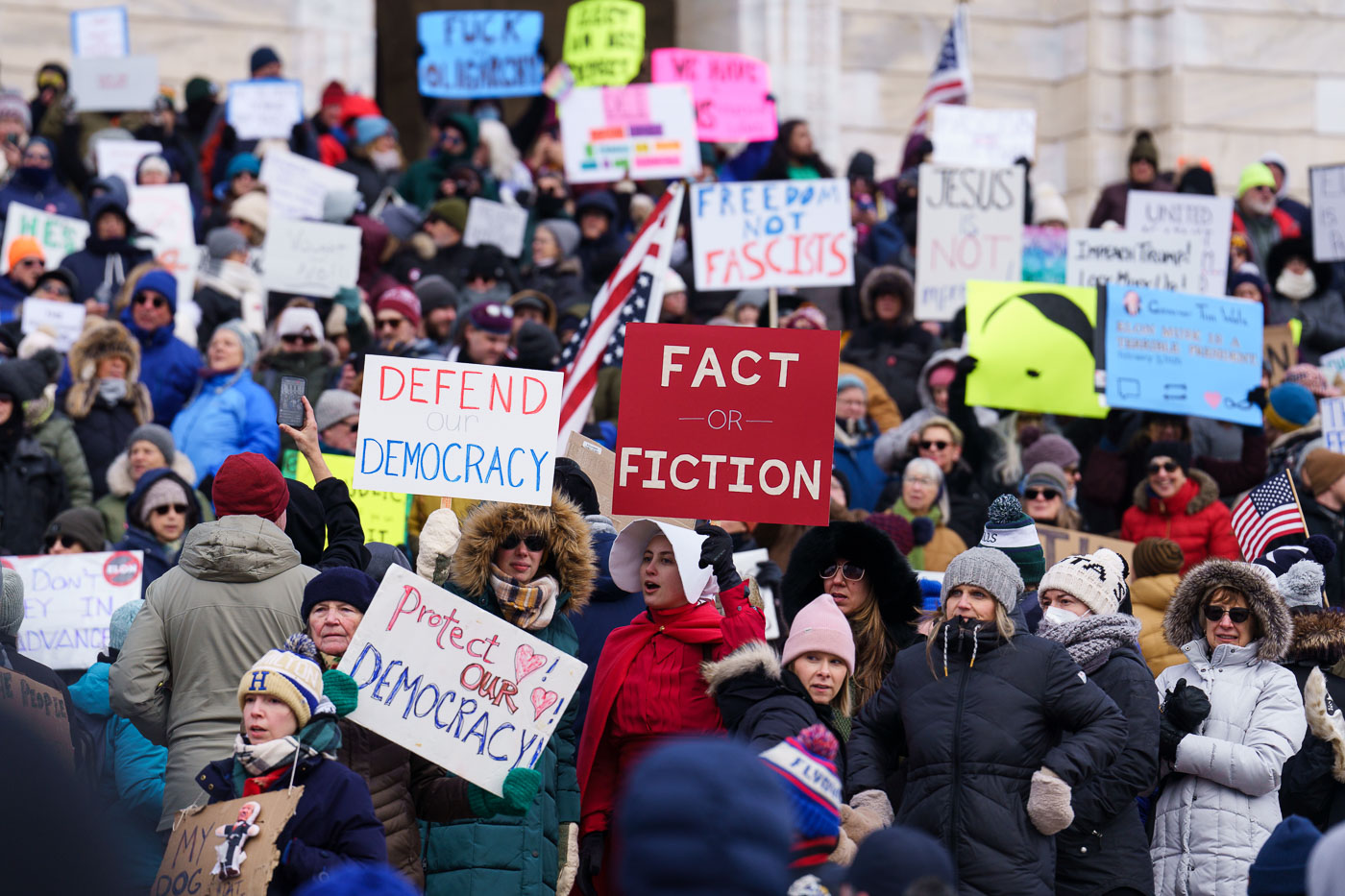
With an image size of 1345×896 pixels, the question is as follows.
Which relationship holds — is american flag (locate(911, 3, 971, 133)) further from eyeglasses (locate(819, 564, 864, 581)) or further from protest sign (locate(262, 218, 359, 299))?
eyeglasses (locate(819, 564, 864, 581))

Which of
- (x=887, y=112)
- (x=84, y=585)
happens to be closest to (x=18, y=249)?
(x=84, y=585)

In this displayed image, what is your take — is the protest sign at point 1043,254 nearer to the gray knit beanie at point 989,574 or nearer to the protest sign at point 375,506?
the protest sign at point 375,506

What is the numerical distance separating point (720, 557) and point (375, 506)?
2.28 m

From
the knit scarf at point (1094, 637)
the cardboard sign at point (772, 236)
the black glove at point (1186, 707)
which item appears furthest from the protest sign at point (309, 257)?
the black glove at point (1186, 707)

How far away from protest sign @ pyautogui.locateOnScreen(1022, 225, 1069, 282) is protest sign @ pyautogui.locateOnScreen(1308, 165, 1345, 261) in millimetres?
1842

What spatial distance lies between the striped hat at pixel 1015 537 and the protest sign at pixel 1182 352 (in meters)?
3.31

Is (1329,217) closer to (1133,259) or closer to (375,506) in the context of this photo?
(1133,259)

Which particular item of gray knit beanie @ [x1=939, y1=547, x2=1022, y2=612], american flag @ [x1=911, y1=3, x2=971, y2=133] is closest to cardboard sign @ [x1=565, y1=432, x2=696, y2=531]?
gray knit beanie @ [x1=939, y1=547, x2=1022, y2=612]

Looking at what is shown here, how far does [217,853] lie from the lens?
4641mm

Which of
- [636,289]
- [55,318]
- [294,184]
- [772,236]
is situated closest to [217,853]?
[636,289]

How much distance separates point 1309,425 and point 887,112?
9.38 m

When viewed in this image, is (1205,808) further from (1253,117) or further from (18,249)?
(1253,117)

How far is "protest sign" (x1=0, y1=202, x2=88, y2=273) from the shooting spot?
483 inches

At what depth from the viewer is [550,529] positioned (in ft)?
19.2
